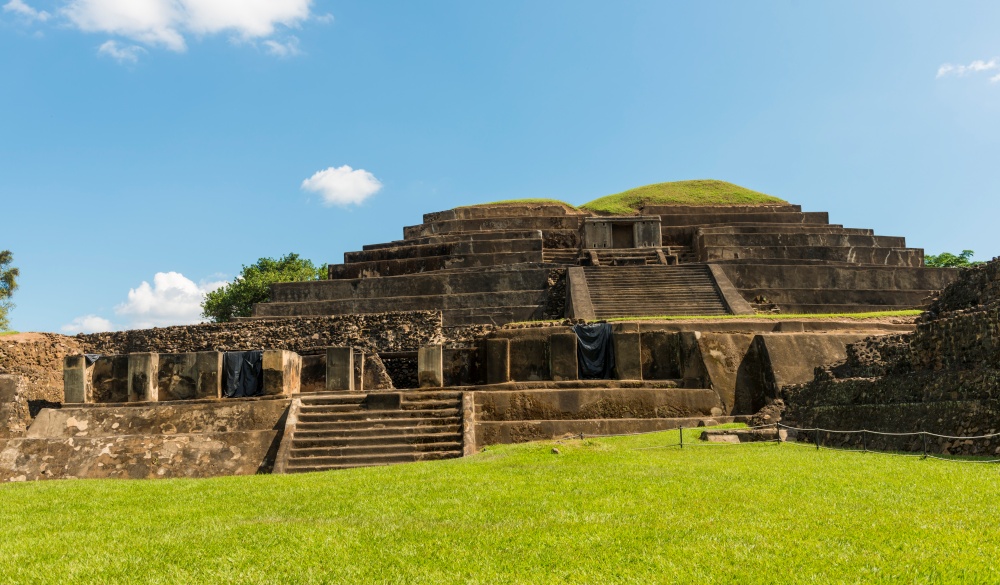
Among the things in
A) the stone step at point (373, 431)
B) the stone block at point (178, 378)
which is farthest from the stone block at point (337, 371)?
the stone block at point (178, 378)

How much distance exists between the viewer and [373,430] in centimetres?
1241

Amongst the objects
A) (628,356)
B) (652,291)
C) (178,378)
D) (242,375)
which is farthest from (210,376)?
(652,291)

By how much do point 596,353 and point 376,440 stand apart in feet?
15.5

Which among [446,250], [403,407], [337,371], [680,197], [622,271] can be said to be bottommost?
[403,407]

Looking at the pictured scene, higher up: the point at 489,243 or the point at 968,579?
the point at 489,243

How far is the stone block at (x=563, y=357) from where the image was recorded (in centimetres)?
1450

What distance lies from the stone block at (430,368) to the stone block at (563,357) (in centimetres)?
212

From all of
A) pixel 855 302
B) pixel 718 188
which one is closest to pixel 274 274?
pixel 718 188

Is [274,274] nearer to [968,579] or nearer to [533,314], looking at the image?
[533,314]

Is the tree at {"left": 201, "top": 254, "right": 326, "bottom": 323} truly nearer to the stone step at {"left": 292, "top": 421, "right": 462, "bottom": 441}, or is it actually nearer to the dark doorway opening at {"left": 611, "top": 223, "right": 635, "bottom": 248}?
the dark doorway opening at {"left": 611, "top": 223, "right": 635, "bottom": 248}

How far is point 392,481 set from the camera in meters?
8.33

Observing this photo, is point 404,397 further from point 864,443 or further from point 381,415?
point 864,443

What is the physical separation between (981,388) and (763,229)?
20251 mm

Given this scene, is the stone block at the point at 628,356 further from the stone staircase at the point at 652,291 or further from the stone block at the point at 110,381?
the stone block at the point at 110,381
